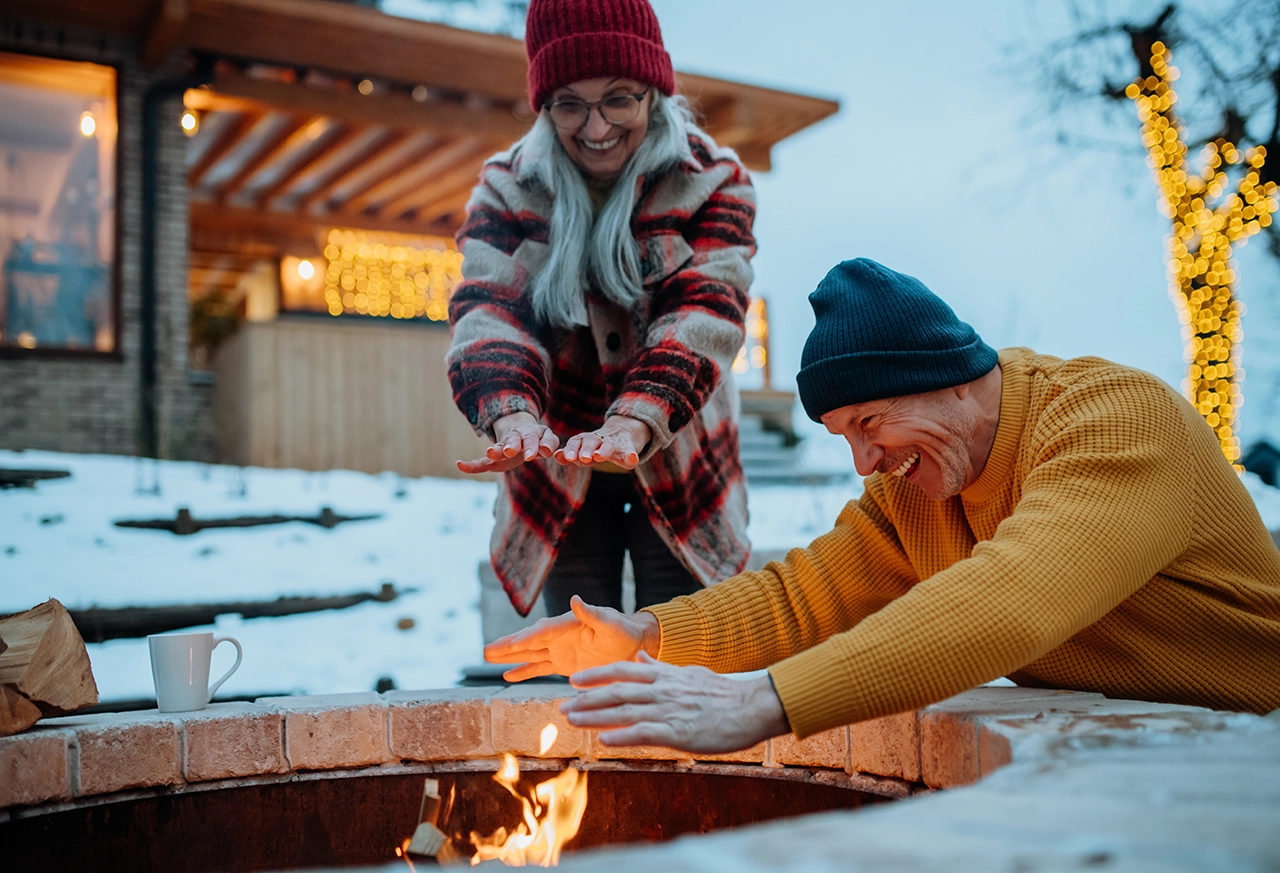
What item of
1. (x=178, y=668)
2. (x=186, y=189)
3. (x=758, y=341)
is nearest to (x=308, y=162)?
(x=186, y=189)

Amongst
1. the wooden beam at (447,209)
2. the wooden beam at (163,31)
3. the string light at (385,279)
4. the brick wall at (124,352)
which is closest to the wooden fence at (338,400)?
the brick wall at (124,352)

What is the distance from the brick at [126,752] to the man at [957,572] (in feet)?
1.83

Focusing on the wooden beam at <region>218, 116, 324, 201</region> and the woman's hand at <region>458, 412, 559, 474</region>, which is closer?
the woman's hand at <region>458, 412, 559, 474</region>

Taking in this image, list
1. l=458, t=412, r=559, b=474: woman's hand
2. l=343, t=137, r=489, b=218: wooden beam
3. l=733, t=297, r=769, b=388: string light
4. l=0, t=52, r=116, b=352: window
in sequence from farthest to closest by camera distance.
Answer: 1. l=733, t=297, r=769, b=388: string light
2. l=343, t=137, r=489, b=218: wooden beam
3. l=0, t=52, r=116, b=352: window
4. l=458, t=412, r=559, b=474: woman's hand

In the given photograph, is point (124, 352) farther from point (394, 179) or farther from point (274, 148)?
point (394, 179)

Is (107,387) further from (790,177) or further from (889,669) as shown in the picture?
(790,177)

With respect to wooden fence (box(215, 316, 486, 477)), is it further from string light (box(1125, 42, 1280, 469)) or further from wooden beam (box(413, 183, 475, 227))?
string light (box(1125, 42, 1280, 469))

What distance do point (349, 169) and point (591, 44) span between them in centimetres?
788

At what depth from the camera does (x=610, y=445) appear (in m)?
1.71

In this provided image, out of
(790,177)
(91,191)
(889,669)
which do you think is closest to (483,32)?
(91,191)

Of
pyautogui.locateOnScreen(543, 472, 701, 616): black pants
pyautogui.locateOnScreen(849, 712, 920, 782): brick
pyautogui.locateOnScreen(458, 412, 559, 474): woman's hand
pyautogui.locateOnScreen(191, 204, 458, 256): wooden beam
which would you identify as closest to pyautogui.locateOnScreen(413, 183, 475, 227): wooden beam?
pyautogui.locateOnScreen(191, 204, 458, 256): wooden beam

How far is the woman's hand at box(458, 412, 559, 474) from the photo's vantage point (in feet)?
5.63

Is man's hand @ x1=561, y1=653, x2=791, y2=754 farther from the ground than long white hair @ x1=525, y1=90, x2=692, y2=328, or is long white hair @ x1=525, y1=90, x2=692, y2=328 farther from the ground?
long white hair @ x1=525, y1=90, x2=692, y2=328

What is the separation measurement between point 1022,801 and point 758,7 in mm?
59814
